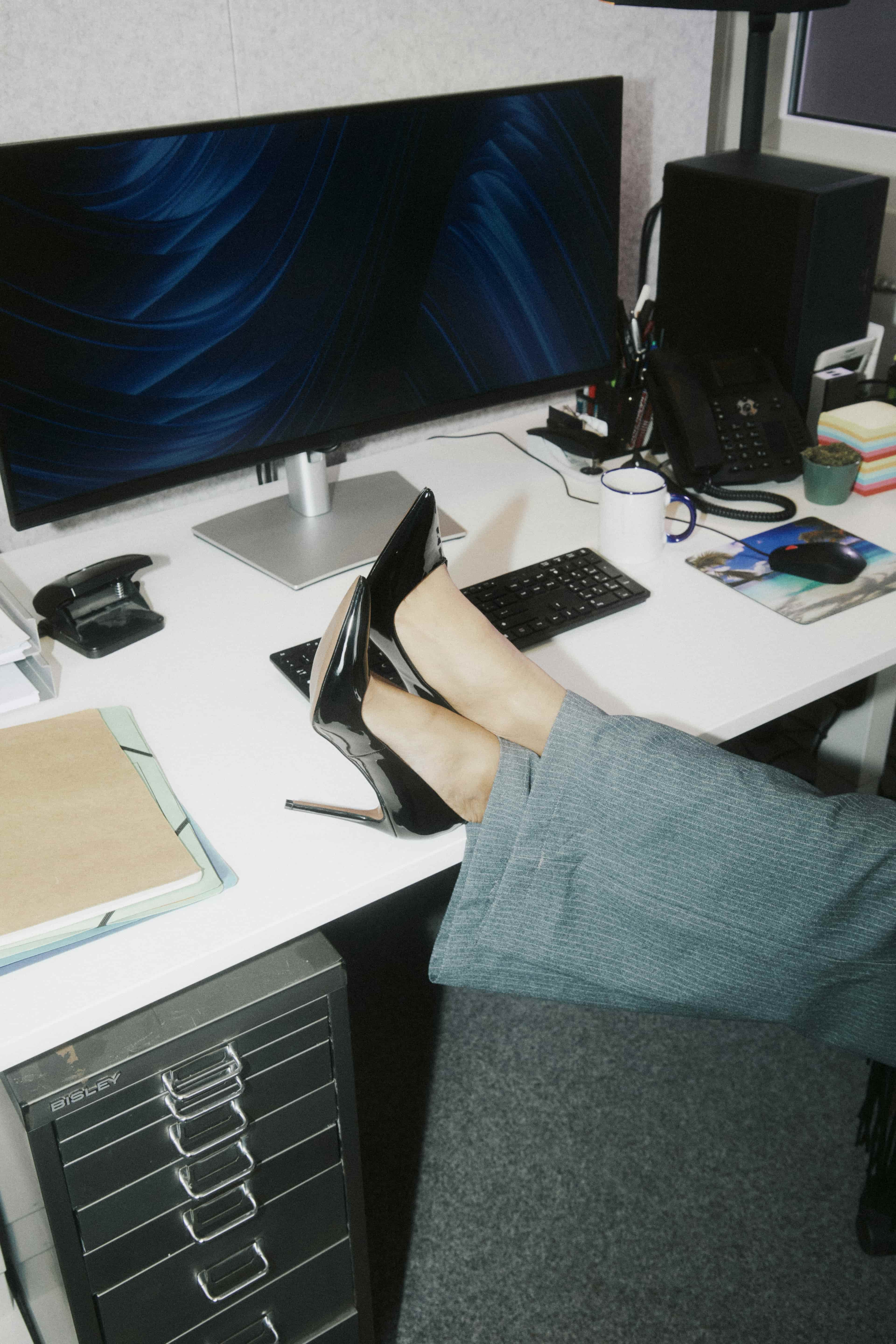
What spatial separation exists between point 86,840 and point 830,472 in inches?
35.7

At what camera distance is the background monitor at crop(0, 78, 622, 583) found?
948 mm

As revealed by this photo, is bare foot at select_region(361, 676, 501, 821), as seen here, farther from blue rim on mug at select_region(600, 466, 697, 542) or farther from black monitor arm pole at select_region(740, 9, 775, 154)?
black monitor arm pole at select_region(740, 9, 775, 154)

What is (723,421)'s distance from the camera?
1.31 meters

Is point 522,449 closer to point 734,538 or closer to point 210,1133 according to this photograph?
point 734,538

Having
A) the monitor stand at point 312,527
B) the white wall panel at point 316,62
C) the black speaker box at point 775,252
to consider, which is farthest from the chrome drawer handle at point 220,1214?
the black speaker box at point 775,252

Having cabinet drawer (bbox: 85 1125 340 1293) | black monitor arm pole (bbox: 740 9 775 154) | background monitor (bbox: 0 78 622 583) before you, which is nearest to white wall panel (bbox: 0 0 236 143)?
background monitor (bbox: 0 78 622 583)

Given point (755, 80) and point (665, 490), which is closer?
point (665, 490)

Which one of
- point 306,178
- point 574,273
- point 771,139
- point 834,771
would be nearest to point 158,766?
point 306,178

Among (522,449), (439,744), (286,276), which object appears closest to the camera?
(439,744)

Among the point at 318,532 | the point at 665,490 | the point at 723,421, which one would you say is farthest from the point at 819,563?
the point at 318,532

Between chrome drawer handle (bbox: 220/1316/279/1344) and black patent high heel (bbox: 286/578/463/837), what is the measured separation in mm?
444

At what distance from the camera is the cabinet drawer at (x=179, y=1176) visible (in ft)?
2.52

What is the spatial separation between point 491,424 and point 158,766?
0.81 metres

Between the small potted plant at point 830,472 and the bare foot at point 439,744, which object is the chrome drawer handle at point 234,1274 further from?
the small potted plant at point 830,472
